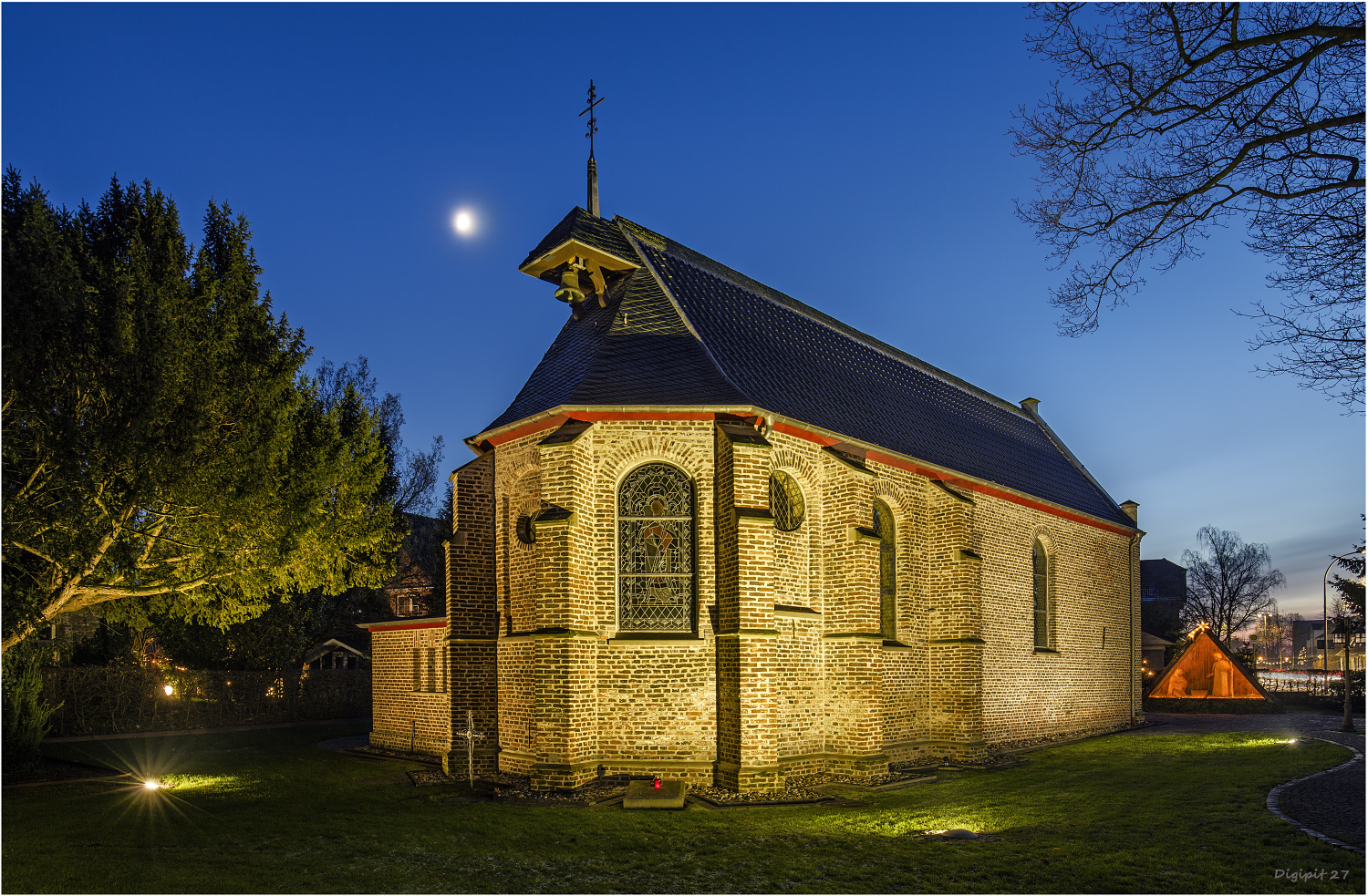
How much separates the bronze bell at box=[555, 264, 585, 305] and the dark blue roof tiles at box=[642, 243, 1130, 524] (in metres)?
1.45

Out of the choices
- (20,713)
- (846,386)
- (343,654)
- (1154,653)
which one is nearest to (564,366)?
(846,386)

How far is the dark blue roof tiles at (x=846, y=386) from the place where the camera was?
16.0 m

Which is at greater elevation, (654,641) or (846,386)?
(846,386)

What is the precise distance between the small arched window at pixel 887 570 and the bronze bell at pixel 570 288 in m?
7.20

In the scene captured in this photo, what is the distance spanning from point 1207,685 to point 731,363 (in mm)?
25753

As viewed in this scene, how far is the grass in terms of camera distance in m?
8.02

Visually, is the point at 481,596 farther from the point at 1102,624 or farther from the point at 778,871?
the point at 1102,624

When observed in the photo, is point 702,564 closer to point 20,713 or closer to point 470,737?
point 470,737

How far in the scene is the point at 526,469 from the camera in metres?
15.3

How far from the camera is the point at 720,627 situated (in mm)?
13570

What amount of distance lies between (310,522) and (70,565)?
155 inches

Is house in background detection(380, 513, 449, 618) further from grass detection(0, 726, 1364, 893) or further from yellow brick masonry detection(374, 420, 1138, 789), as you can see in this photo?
grass detection(0, 726, 1364, 893)

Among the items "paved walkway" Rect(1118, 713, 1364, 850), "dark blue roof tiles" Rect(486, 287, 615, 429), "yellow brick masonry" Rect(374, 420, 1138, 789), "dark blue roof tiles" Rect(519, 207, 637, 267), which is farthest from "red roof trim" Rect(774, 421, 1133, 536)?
"paved walkway" Rect(1118, 713, 1364, 850)

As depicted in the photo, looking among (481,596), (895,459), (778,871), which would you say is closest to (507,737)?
(481,596)
